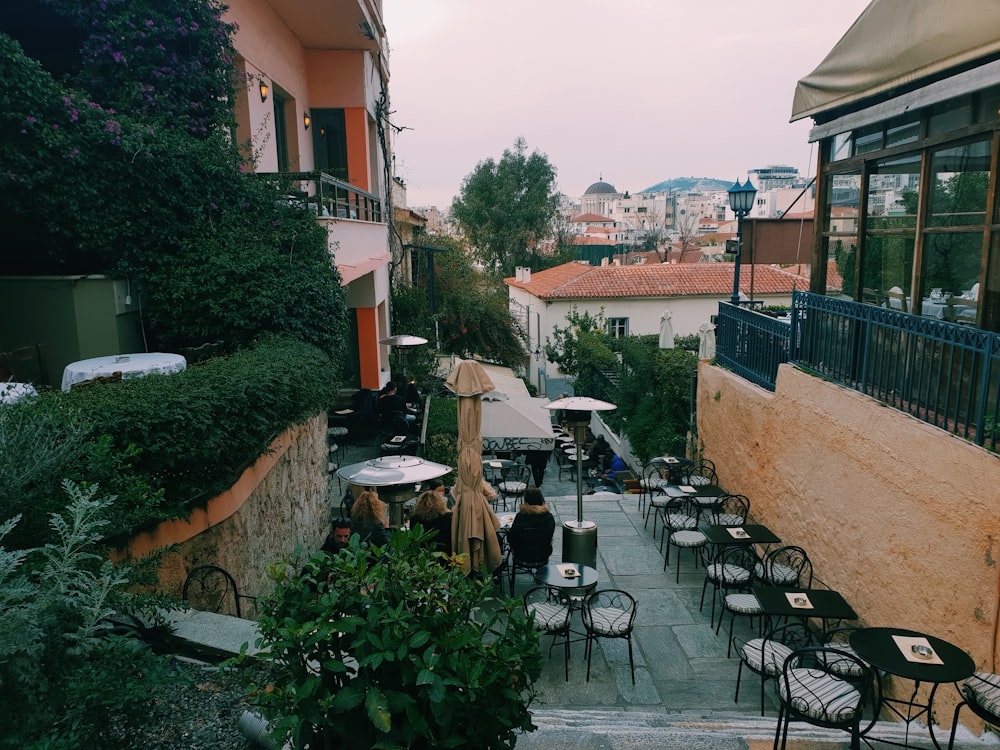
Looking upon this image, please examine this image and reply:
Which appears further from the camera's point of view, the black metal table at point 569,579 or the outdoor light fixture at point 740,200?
the outdoor light fixture at point 740,200

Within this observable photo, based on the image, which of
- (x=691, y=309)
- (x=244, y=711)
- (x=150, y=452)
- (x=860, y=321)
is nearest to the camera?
(x=244, y=711)

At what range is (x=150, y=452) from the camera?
16.2 feet

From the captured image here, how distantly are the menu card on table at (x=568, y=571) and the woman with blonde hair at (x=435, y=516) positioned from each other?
147 cm

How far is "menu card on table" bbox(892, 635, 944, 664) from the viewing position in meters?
4.94

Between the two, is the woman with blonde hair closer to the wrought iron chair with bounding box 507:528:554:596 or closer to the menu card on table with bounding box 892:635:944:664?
the wrought iron chair with bounding box 507:528:554:596

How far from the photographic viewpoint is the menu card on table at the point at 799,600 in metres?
6.56

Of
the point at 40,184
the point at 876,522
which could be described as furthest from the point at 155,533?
the point at 876,522

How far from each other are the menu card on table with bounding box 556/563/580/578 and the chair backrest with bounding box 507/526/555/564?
43 centimetres

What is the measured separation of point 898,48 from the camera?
6.87 meters

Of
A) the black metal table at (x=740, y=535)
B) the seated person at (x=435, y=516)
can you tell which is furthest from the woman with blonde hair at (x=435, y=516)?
the black metal table at (x=740, y=535)

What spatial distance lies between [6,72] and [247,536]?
579 centimetres

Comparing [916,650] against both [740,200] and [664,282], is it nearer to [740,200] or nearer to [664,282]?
[740,200]

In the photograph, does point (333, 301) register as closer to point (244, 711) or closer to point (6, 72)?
point (6, 72)

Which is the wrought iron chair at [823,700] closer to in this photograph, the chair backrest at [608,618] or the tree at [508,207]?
the chair backrest at [608,618]
